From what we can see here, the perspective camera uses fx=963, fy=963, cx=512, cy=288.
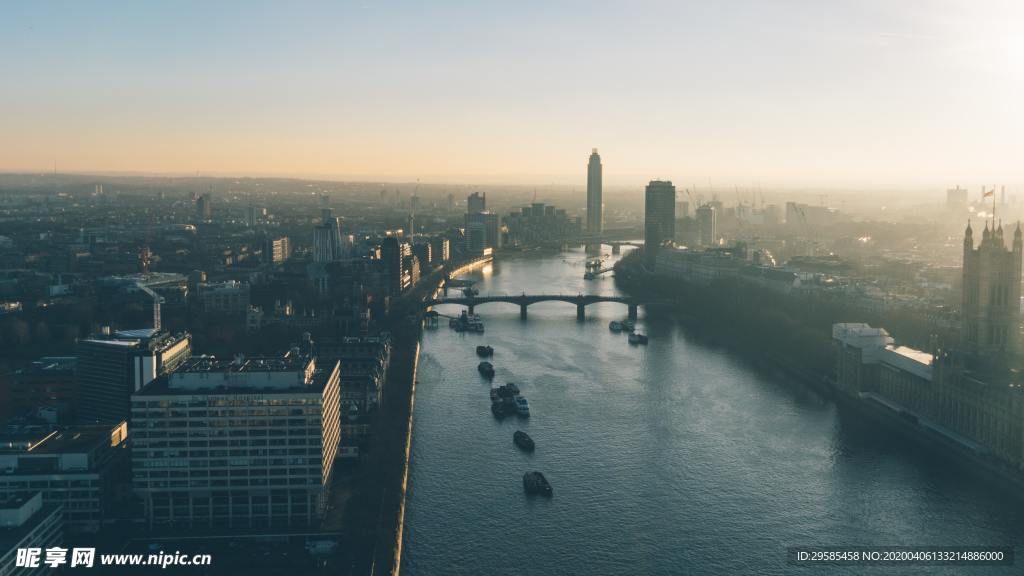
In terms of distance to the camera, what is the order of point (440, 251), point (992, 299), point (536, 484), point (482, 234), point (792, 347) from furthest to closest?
point (482, 234) → point (440, 251) → point (792, 347) → point (992, 299) → point (536, 484)

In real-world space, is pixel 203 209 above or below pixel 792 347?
above

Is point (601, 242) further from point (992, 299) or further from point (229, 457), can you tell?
point (229, 457)

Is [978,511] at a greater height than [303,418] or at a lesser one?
lesser

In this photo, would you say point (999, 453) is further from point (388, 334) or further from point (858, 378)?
point (388, 334)

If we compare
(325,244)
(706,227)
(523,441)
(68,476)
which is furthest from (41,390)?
(706,227)

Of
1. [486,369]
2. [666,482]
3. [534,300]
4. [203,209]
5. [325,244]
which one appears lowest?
[666,482]

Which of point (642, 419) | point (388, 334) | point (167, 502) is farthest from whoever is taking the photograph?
point (388, 334)

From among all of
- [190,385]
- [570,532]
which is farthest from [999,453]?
[190,385]
